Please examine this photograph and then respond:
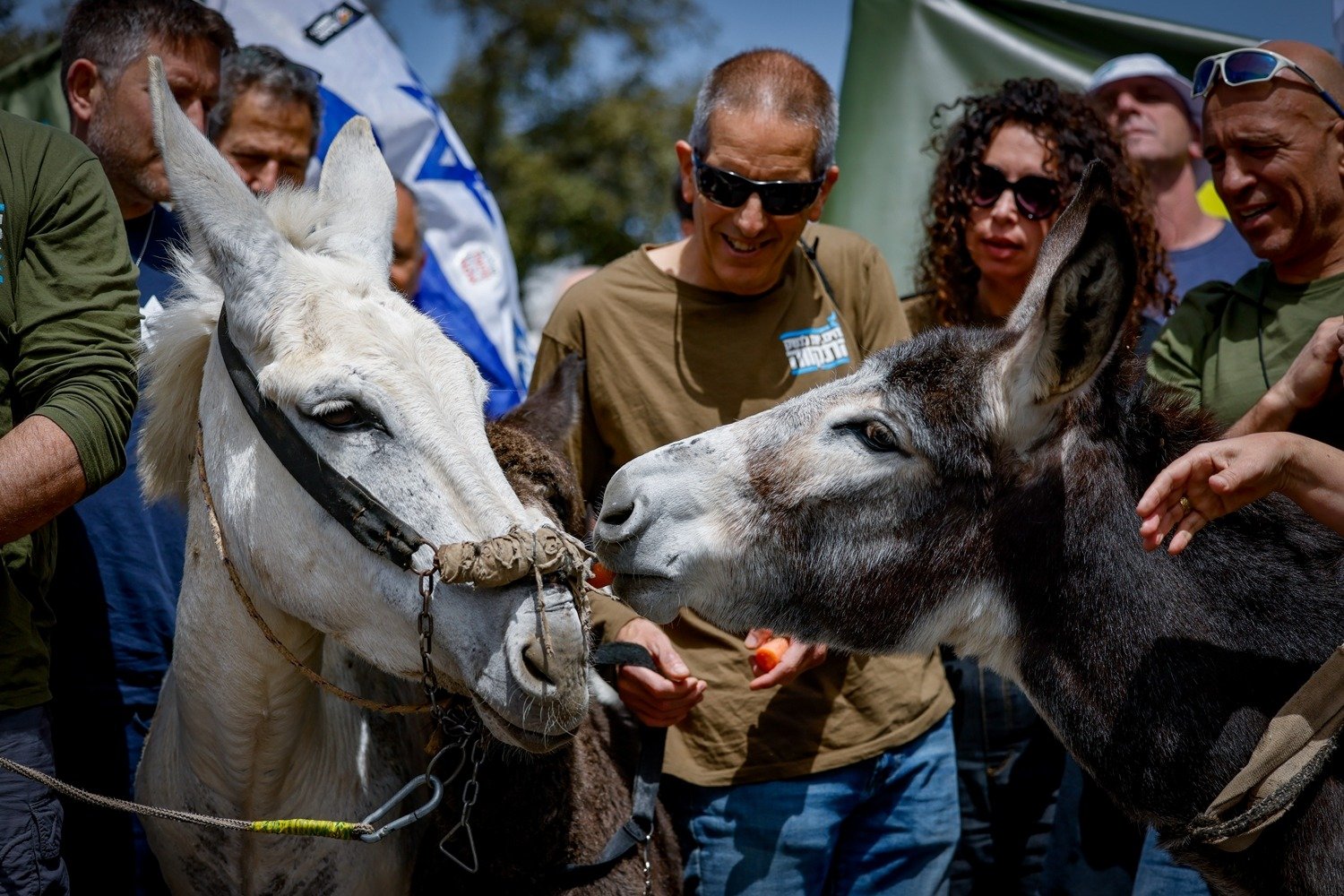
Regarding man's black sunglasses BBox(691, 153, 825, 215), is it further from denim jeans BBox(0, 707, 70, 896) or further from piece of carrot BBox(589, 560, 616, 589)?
denim jeans BBox(0, 707, 70, 896)

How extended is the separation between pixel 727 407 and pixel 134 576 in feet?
6.05

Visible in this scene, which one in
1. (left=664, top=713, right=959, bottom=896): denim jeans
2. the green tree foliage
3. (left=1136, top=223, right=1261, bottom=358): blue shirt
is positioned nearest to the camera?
(left=664, top=713, right=959, bottom=896): denim jeans

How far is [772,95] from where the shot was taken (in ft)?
11.1

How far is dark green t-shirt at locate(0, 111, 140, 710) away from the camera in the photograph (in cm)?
258

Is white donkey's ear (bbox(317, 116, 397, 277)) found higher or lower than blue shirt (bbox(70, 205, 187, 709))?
higher

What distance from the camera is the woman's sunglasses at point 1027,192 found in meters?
3.87

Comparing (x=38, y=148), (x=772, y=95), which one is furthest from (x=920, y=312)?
(x=38, y=148)

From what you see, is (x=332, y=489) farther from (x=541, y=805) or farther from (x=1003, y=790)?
(x=1003, y=790)

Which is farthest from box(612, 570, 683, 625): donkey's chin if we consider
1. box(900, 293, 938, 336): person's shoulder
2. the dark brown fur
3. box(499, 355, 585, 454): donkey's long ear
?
box(900, 293, 938, 336): person's shoulder

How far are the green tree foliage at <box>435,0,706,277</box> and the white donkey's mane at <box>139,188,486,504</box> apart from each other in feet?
45.8

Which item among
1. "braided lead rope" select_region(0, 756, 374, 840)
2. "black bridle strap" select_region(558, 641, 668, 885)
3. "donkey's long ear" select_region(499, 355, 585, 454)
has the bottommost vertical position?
"black bridle strap" select_region(558, 641, 668, 885)

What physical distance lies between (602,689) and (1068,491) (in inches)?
59.8

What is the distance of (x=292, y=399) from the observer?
2.32m

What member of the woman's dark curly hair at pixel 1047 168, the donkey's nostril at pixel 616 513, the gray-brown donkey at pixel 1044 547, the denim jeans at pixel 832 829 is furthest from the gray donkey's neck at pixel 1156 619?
the woman's dark curly hair at pixel 1047 168
